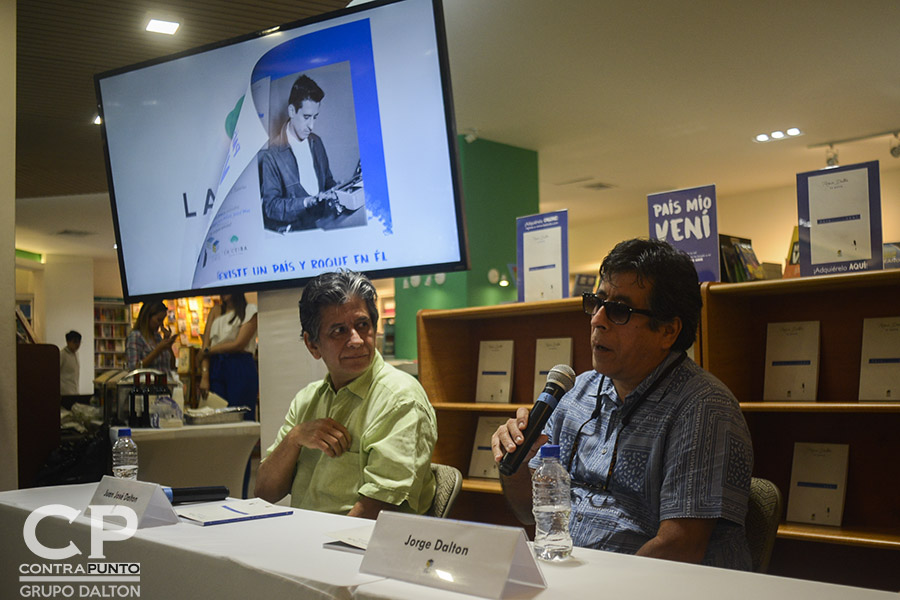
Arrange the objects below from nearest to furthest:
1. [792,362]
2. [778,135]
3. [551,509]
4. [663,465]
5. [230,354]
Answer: [551,509], [663,465], [792,362], [230,354], [778,135]

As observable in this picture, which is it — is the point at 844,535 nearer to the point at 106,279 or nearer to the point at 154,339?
the point at 154,339

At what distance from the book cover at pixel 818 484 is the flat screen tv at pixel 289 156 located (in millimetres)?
1332

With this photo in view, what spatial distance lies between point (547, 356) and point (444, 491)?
1374mm

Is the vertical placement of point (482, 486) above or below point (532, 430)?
below

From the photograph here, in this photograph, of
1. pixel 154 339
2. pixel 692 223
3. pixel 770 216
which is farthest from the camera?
pixel 770 216

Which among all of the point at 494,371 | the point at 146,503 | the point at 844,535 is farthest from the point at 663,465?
the point at 494,371

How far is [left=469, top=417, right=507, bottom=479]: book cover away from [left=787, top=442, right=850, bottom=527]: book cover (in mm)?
1194

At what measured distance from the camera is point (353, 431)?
2.18 metres

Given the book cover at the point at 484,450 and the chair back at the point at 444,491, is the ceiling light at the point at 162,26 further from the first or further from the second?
the chair back at the point at 444,491

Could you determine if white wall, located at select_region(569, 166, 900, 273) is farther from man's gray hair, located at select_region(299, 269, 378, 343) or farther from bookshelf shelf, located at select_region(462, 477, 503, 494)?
man's gray hair, located at select_region(299, 269, 378, 343)

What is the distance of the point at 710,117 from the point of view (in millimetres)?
7453

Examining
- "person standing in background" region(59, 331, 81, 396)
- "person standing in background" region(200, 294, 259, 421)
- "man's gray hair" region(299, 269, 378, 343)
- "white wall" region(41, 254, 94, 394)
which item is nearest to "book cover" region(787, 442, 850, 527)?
"man's gray hair" region(299, 269, 378, 343)

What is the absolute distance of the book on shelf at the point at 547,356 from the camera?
3.32 meters

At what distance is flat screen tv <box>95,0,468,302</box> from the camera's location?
2574mm
